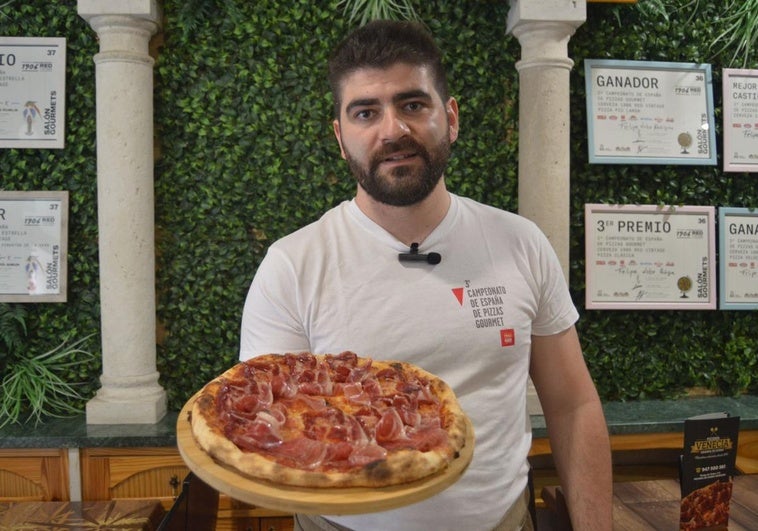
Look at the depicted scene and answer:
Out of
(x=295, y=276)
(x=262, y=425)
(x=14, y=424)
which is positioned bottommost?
(x=14, y=424)

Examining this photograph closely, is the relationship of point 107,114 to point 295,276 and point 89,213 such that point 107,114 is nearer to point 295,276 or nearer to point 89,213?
point 89,213

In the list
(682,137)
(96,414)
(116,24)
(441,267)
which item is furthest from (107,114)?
(682,137)

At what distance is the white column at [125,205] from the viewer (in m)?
2.79

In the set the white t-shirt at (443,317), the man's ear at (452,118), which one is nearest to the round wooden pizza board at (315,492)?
the white t-shirt at (443,317)

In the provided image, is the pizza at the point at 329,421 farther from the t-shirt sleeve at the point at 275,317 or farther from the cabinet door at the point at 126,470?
the cabinet door at the point at 126,470

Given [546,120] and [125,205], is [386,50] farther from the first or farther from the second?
[125,205]

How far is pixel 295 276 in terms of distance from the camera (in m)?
1.53

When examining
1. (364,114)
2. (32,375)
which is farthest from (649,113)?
(32,375)

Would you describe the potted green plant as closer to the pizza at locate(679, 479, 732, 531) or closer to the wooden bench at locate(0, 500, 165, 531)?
the wooden bench at locate(0, 500, 165, 531)

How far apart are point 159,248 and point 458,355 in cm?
216

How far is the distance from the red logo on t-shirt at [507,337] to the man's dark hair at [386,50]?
Answer: 2.08ft

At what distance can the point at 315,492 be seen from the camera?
91cm

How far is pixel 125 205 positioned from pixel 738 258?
3.27 metres

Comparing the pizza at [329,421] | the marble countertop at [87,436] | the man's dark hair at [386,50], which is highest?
the man's dark hair at [386,50]
